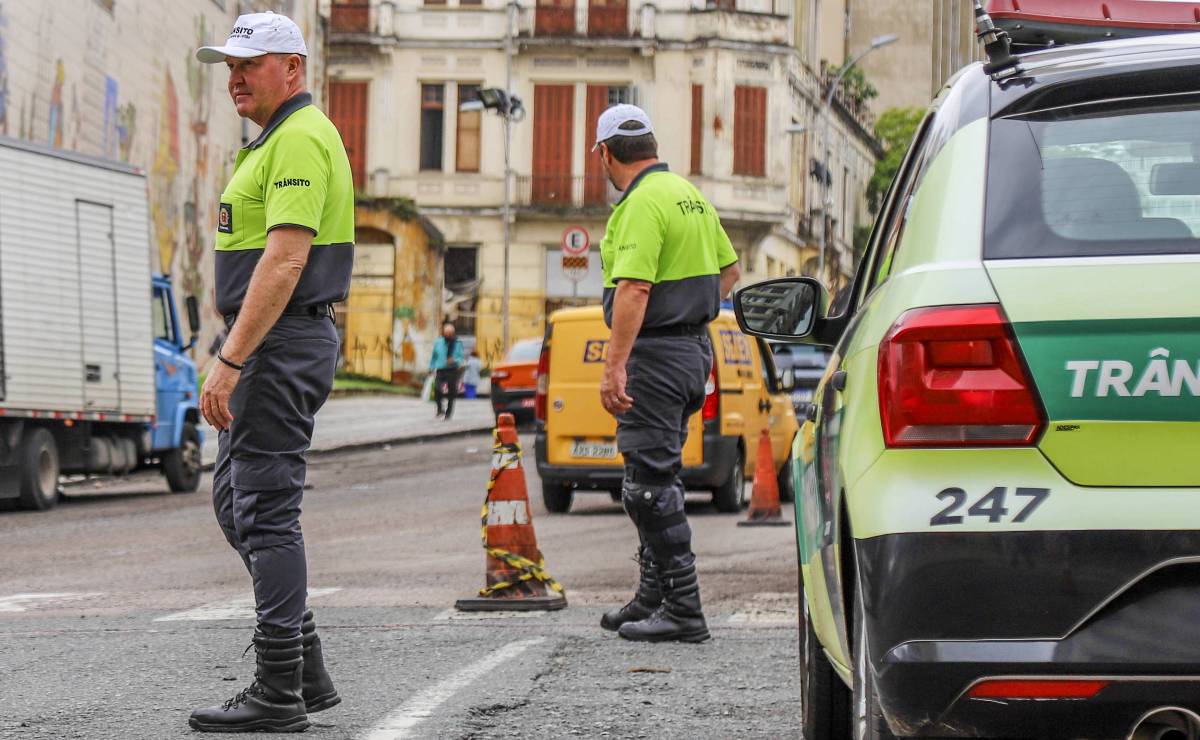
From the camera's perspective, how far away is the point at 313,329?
5863 millimetres

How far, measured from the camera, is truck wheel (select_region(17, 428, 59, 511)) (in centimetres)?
1727

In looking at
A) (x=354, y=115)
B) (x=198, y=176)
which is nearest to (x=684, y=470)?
(x=198, y=176)

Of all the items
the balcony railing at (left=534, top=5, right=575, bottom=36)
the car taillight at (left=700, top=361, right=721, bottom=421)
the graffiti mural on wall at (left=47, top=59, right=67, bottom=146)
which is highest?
the balcony railing at (left=534, top=5, right=575, bottom=36)

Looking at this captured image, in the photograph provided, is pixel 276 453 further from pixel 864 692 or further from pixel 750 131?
pixel 750 131

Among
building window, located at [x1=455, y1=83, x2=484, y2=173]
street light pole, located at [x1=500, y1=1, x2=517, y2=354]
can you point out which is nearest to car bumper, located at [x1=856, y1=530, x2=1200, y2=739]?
street light pole, located at [x1=500, y1=1, x2=517, y2=354]

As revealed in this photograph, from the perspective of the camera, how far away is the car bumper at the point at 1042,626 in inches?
133

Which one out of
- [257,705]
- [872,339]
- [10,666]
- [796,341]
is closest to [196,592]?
[10,666]

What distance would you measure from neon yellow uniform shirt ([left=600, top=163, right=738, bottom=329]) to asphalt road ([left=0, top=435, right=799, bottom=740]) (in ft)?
4.17

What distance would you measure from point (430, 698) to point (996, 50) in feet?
10.1

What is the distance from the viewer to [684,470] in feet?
→ 52.6

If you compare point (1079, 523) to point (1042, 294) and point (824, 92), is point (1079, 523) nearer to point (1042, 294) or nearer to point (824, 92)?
point (1042, 294)

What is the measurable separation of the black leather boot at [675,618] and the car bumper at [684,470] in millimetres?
7946

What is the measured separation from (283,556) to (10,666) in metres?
1.95

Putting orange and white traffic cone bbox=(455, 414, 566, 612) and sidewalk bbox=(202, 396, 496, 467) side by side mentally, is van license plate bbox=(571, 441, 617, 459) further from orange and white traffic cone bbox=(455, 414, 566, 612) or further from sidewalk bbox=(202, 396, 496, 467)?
sidewalk bbox=(202, 396, 496, 467)
